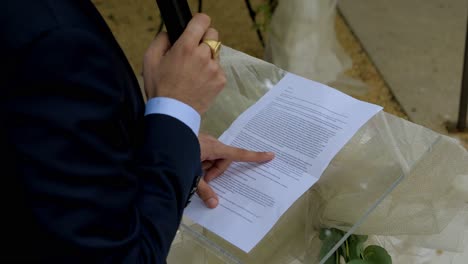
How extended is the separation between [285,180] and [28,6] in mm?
430

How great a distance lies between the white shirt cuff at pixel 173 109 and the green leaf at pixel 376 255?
36 centimetres

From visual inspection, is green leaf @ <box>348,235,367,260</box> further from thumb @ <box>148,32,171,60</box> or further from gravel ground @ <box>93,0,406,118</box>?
gravel ground @ <box>93,0,406,118</box>

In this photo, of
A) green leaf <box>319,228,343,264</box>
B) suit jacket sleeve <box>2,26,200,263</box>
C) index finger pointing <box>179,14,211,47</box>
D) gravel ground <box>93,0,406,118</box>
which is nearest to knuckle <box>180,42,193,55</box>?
index finger pointing <box>179,14,211,47</box>

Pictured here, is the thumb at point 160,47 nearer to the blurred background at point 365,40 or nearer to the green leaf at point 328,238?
the green leaf at point 328,238

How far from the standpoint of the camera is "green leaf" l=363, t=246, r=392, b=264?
0.89 m

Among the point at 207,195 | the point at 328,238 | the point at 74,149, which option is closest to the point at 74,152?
the point at 74,149

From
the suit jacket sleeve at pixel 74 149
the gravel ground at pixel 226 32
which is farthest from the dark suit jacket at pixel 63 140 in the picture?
the gravel ground at pixel 226 32

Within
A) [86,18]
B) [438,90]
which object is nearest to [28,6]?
[86,18]

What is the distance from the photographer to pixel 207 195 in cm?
84

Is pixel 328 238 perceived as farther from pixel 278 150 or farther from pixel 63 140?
pixel 63 140

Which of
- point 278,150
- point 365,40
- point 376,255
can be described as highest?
point 278,150

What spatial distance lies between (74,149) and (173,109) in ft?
0.60

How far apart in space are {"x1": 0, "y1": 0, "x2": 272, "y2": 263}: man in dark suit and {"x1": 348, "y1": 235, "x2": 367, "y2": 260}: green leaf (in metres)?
0.31

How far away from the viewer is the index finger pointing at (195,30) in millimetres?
750
